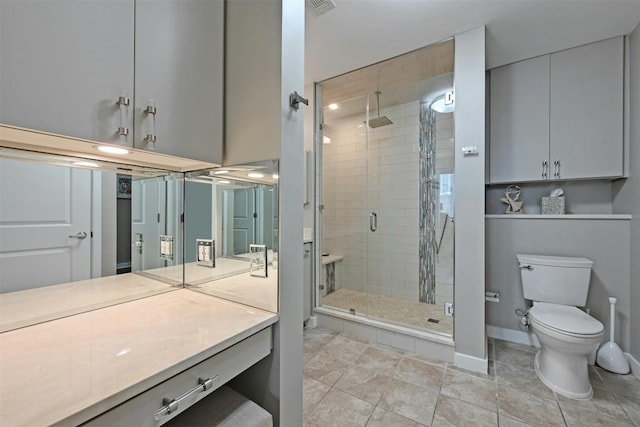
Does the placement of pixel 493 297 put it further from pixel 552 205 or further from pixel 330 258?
pixel 330 258

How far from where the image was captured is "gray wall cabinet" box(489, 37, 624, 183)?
Result: 2.05 metres

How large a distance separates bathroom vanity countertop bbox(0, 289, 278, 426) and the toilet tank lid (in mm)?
2244

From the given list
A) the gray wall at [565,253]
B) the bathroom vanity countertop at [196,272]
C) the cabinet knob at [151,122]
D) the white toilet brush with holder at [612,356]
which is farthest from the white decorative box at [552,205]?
the cabinet knob at [151,122]

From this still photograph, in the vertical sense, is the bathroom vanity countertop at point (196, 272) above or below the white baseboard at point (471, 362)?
above

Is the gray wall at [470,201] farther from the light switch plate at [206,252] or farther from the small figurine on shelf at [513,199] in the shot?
the light switch plate at [206,252]

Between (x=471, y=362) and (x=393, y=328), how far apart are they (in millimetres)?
607

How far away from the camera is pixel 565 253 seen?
2221 millimetres

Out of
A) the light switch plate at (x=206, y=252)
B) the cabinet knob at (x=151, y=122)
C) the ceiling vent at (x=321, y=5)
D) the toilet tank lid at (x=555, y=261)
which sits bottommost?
the toilet tank lid at (x=555, y=261)

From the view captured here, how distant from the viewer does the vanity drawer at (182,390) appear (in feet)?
1.95

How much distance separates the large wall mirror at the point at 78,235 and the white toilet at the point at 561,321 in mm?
2348

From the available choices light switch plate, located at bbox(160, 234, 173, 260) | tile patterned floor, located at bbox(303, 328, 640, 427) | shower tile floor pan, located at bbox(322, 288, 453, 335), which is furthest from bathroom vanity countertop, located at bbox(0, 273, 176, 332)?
shower tile floor pan, located at bbox(322, 288, 453, 335)

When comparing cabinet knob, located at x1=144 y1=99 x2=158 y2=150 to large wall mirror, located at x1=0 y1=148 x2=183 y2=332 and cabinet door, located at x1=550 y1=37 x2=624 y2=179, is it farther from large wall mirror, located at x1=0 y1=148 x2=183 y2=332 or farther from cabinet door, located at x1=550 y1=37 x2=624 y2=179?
cabinet door, located at x1=550 y1=37 x2=624 y2=179

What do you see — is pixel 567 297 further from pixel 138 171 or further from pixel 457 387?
pixel 138 171

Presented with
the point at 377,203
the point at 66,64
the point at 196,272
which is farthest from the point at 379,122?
the point at 66,64
